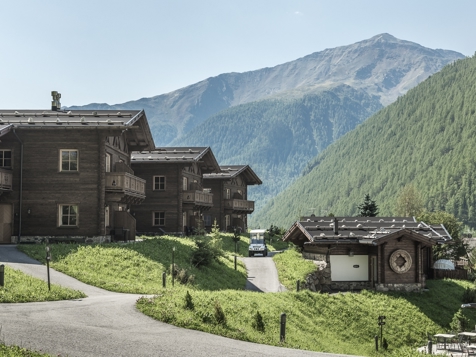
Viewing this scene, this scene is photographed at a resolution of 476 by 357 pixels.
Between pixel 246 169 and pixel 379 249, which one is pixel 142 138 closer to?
pixel 379 249

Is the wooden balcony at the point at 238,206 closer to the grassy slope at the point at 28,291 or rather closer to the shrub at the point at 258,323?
the grassy slope at the point at 28,291

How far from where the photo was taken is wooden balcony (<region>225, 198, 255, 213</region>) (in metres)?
75.6

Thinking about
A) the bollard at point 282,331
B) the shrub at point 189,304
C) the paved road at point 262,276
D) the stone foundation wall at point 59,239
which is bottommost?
the paved road at point 262,276

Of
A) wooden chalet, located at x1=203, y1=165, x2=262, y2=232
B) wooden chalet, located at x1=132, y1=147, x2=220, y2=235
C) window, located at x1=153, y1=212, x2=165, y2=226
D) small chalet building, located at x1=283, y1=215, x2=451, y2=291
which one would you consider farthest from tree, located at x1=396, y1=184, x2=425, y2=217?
small chalet building, located at x1=283, y1=215, x2=451, y2=291

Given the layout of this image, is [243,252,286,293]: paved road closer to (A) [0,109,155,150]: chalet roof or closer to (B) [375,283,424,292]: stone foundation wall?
(B) [375,283,424,292]: stone foundation wall

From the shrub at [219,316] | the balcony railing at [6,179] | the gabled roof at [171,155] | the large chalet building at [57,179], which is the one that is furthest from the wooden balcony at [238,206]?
the shrub at [219,316]

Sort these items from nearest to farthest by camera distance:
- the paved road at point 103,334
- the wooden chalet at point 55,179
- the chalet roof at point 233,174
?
the paved road at point 103,334 < the wooden chalet at point 55,179 < the chalet roof at point 233,174

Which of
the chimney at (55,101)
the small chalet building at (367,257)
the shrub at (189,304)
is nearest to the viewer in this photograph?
the shrub at (189,304)

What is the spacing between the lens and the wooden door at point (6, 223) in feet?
129

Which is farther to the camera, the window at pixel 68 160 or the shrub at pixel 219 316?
the window at pixel 68 160

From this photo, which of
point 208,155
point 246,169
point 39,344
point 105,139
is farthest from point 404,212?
point 39,344

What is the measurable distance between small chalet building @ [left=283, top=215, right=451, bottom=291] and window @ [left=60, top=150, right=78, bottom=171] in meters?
16.3

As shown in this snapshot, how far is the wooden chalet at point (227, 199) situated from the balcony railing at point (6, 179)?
34.6 meters

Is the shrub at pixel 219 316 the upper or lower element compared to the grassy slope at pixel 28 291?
lower
